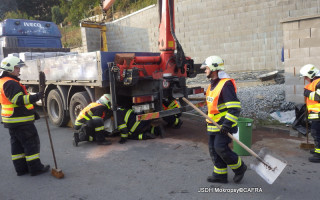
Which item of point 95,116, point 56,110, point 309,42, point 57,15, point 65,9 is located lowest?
point 56,110

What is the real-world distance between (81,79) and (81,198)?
333 centimetres

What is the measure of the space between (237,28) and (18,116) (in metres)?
10.3

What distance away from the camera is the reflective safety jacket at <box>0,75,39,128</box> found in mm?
4039

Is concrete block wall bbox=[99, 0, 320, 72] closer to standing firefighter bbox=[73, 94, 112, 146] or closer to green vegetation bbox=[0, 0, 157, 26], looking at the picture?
green vegetation bbox=[0, 0, 157, 26]

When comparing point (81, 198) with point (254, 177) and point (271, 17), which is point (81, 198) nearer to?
point (254, 177)

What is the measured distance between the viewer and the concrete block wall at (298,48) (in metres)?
6.66

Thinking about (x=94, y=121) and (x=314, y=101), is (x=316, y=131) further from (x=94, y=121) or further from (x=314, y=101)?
(x=94, y=121)

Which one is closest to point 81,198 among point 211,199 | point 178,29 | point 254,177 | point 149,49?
point 211,199

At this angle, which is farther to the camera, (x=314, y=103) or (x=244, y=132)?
(x=244, y=132)

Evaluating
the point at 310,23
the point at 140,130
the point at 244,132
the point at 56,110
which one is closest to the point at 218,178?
the point at 244,132

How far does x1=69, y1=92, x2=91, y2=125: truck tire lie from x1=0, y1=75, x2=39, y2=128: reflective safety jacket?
2004mm

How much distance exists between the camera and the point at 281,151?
478 centimetres

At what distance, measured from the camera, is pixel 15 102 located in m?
4.03

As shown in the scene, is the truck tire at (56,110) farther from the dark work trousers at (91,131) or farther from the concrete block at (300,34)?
the concrete block at (300,34)
